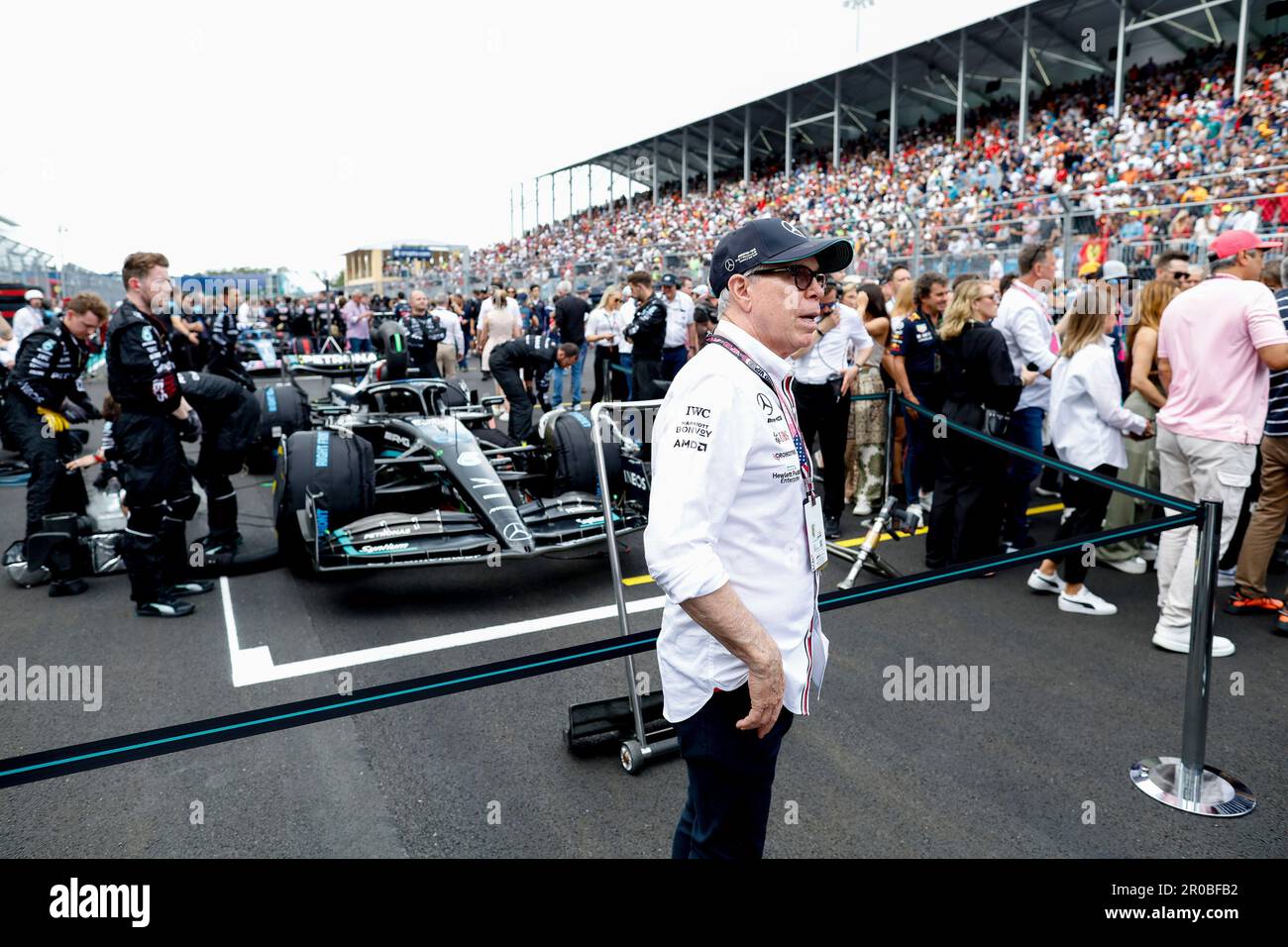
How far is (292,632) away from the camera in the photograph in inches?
191

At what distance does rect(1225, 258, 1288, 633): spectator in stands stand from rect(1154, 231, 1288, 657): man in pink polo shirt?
216 mm

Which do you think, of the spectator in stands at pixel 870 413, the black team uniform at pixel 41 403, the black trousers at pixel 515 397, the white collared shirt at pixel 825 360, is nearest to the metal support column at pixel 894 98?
the black trousers at pixel 515 397

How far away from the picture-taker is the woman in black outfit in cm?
532

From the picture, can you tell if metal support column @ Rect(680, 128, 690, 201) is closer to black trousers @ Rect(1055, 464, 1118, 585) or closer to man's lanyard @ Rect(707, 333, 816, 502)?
black trousers @ Rect(1055, 464, 1118, 585)

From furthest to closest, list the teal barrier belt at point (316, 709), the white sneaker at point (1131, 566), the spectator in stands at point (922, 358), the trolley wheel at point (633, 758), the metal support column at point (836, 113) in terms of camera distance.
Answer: the metal support column at point (836, 113), the spectator in stands at point (922, 358), the white sneaker at point (1131, 566), the trolley wheel at point (633, 758), the teal barrier belt at point (316, 709)

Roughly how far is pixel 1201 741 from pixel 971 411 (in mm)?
2784

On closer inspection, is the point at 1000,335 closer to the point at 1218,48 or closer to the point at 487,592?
the point at 487,592

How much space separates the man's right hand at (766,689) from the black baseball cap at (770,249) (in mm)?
776

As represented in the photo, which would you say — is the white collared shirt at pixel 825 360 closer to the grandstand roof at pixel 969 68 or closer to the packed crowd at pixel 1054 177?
the packed crowd at pixel 1054 177

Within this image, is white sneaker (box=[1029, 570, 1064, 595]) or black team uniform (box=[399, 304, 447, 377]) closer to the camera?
white sneaker (box=[1029, 570, 1064, 595])

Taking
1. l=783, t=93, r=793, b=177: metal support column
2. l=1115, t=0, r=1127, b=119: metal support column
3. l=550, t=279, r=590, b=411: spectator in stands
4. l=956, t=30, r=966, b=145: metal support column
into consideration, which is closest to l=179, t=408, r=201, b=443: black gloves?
l=550, t=279, r=590, b=411: spectator in stands

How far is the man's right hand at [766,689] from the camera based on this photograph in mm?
1694

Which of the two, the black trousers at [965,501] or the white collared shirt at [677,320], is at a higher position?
the white collared shirt at [677,320]

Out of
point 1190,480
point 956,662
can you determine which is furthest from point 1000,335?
point 956,662
